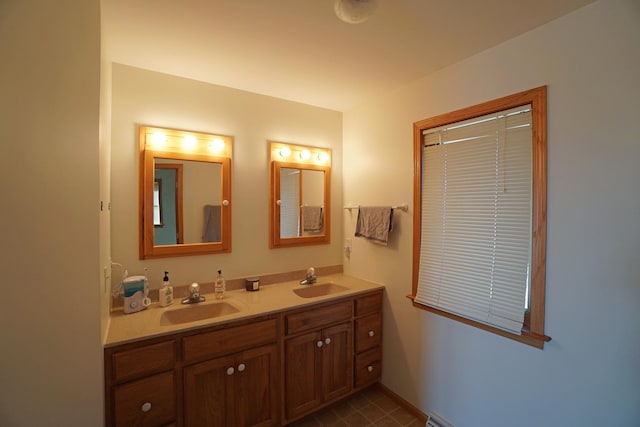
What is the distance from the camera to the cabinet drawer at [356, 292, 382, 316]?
7.37 feet

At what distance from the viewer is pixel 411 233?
84.5 inches

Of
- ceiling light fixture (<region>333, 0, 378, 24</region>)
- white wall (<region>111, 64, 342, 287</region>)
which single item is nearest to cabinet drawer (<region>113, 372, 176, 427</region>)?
white wall (<region>111, 64, 342, 287</region>)

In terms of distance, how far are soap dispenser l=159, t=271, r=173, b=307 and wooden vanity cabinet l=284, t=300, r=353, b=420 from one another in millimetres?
817

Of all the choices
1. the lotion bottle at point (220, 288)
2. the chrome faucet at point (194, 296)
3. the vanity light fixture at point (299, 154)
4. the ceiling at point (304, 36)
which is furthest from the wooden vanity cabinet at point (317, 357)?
the ceiling at point (304, 36)

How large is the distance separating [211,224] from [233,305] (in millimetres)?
659

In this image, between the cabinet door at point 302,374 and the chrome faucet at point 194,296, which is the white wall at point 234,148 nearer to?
the chrome faucet at point 194,296

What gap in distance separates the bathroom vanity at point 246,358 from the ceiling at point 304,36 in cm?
158

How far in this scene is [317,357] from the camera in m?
2.04

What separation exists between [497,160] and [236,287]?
6.81 ft

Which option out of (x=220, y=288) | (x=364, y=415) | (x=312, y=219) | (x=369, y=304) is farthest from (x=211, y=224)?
(x=364, y=415)

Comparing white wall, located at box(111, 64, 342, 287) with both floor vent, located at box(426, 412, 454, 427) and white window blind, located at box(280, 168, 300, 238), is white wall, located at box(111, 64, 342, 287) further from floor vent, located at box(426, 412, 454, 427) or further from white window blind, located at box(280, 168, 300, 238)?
floor vent, located at box(426, 412, 454, 427)

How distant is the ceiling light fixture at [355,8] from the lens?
117cm

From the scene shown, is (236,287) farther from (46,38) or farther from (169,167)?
(46,38)

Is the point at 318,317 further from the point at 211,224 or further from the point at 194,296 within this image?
the point at 211,224
